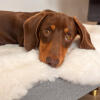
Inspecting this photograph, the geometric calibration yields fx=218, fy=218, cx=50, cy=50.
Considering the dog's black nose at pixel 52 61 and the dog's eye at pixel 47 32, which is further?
the dog's eye at pixel 47 32

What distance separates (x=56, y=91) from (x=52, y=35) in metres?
0.32

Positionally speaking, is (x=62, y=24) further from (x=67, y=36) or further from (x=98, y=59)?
(x=98, y=59)

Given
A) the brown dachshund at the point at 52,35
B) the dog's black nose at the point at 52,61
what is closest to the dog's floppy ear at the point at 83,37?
the brown dachshund at the point at 52,35

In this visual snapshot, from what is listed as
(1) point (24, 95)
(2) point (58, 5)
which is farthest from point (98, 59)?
(2) point (58, 5)

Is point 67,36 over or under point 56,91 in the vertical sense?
over

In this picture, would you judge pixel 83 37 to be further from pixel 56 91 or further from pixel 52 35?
pixel 56 91

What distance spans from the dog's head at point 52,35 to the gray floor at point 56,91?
0.38 ft

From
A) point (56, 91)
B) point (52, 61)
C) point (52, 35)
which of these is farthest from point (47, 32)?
point (56, 91)

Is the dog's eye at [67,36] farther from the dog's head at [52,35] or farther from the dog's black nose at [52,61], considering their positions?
the dog's black nose at [52,61]

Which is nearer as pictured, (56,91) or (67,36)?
(56,91)

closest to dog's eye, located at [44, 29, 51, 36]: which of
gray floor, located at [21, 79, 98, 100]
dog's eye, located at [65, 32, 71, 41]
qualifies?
dog's eye, located at [65, 32, 71, 41]

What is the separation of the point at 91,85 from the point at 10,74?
0.49 metres

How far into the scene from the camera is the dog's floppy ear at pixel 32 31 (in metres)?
1.35

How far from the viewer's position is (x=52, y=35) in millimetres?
1267
